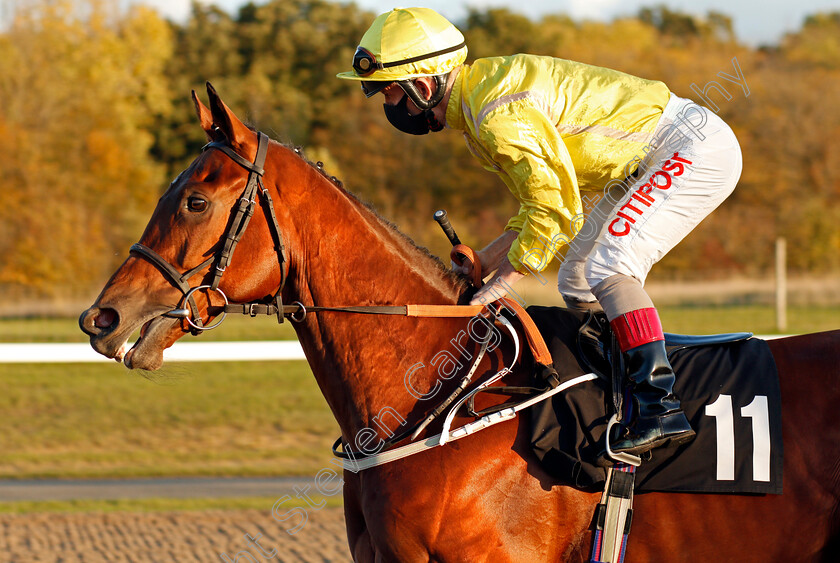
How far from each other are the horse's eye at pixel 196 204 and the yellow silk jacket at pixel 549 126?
807 millimetres

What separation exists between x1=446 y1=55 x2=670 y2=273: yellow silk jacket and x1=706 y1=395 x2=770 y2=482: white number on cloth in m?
0.66

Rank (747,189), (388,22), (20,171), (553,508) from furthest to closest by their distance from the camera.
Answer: (747,189) → (20,171) → (388,22) → (553,508)

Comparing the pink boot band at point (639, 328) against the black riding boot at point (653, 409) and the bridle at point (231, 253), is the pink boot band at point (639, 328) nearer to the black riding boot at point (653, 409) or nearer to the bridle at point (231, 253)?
the black riding boot at point (653, 409)

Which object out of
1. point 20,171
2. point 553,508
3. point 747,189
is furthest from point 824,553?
point 747,189

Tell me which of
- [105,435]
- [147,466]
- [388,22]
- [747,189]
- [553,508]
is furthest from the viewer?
[747,189]

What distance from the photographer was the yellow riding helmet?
99.8 inches

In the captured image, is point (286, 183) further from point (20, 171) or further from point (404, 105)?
point (20, 171)

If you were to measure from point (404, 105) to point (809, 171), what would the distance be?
86.7 ft

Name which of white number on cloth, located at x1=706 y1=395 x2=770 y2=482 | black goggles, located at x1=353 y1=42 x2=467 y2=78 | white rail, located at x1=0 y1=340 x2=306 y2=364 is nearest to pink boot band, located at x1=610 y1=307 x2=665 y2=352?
white number on cloth, located at x1=706 y1=395 x2=770 y2=482

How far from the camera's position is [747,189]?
25.7m

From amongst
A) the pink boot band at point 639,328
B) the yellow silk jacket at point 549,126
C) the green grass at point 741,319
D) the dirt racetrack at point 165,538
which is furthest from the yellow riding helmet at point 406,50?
the green grass at point 741,319

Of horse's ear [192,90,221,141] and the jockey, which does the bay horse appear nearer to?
horse's ear [192,90,221,141]

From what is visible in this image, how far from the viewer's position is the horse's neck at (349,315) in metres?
2.48

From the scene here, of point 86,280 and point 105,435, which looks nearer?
point 105,435
